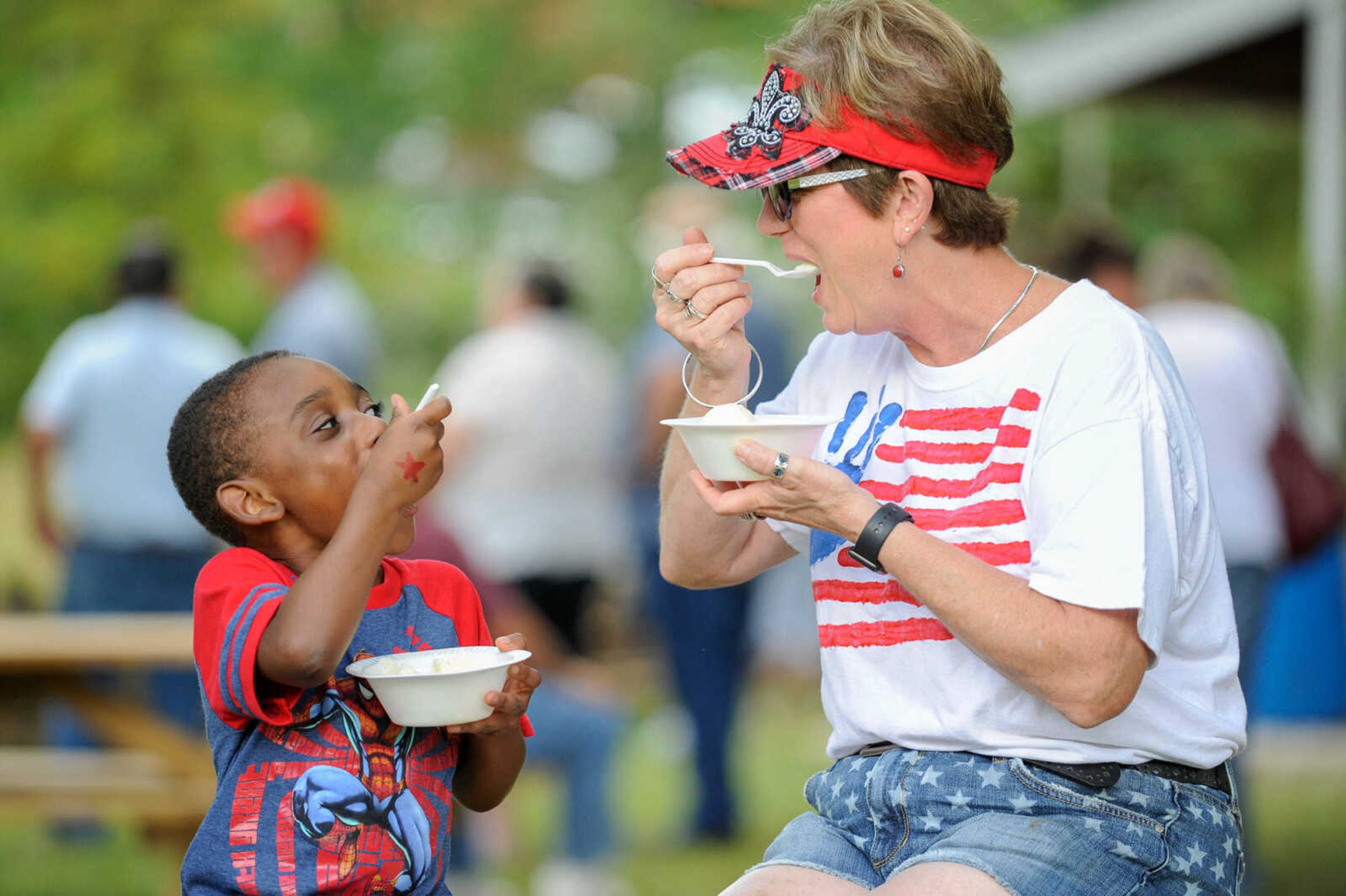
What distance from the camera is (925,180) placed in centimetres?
226

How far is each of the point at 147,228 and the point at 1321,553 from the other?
547cm

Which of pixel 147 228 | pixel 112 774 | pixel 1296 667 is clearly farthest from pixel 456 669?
pixel 1296 667

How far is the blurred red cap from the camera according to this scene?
20.0ft

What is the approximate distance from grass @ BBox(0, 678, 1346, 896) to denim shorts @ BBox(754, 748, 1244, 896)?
9.21 feet

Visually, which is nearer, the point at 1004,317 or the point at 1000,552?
the point at 1000,552

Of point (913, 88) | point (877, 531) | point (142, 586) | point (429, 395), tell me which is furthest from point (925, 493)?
point (142, 586)

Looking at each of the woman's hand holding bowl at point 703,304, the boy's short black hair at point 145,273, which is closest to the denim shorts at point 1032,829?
the woman's hand holding bowl at point 703,304

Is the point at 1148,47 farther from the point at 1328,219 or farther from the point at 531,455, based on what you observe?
the point at 531,455

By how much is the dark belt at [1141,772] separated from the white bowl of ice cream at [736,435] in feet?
1.74

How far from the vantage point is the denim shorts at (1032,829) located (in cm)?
208

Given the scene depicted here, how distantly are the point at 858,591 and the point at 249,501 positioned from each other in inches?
35.8

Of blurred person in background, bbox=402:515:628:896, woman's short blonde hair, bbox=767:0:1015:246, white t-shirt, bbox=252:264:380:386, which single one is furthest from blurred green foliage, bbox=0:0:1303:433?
woman's short blonde hair, bbox=767:0:1015:246

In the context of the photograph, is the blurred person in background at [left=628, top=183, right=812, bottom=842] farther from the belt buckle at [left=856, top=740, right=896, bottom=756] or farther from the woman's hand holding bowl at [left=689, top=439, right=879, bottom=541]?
the woman's hand holding bowl at [left=689, top=439, right=879, bottom=541]

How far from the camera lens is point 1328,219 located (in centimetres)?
721
